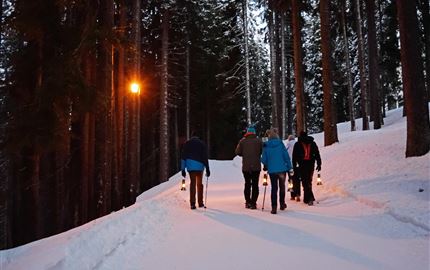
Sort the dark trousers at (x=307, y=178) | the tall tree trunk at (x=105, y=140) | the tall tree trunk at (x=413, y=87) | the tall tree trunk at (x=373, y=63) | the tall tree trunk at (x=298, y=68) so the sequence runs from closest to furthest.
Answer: the dark trousers at (x=307, y=178) < the tall tree trunk at (x=413, y=87) < the tall tree trunk at (x=105, y=140) < the tall tree trunk at (x=298, y=68) < the tall tree trunk at (x=373, y=63)

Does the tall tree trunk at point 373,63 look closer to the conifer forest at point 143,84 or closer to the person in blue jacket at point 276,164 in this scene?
the conifer forest at point 143,84

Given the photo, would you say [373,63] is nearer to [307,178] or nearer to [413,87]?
[413,87]

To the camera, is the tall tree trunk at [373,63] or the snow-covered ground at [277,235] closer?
the snow-covered ground at [277,235]

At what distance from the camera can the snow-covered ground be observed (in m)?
6.59

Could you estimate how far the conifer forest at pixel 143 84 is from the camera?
43.9 ft

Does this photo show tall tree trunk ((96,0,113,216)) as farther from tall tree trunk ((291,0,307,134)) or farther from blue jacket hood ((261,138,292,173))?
tall tree trunk ((291,0,307,134))

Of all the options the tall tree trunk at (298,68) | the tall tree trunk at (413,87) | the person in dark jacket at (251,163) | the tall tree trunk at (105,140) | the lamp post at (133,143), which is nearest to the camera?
the person in dark jacket at (251,163)

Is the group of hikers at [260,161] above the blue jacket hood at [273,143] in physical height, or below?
below

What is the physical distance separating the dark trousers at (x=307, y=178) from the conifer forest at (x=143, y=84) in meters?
3.15

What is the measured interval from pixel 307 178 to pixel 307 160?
0.47m

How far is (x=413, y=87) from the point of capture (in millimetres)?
12859

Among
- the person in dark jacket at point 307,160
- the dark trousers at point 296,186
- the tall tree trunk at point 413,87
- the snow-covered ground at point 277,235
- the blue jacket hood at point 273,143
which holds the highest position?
the tall tree trunk at point 413,87

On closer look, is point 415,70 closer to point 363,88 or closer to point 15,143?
point 15,143

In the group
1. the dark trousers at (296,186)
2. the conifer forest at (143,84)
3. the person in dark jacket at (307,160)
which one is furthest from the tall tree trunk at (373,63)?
the person in dark jacket at (307,160)
